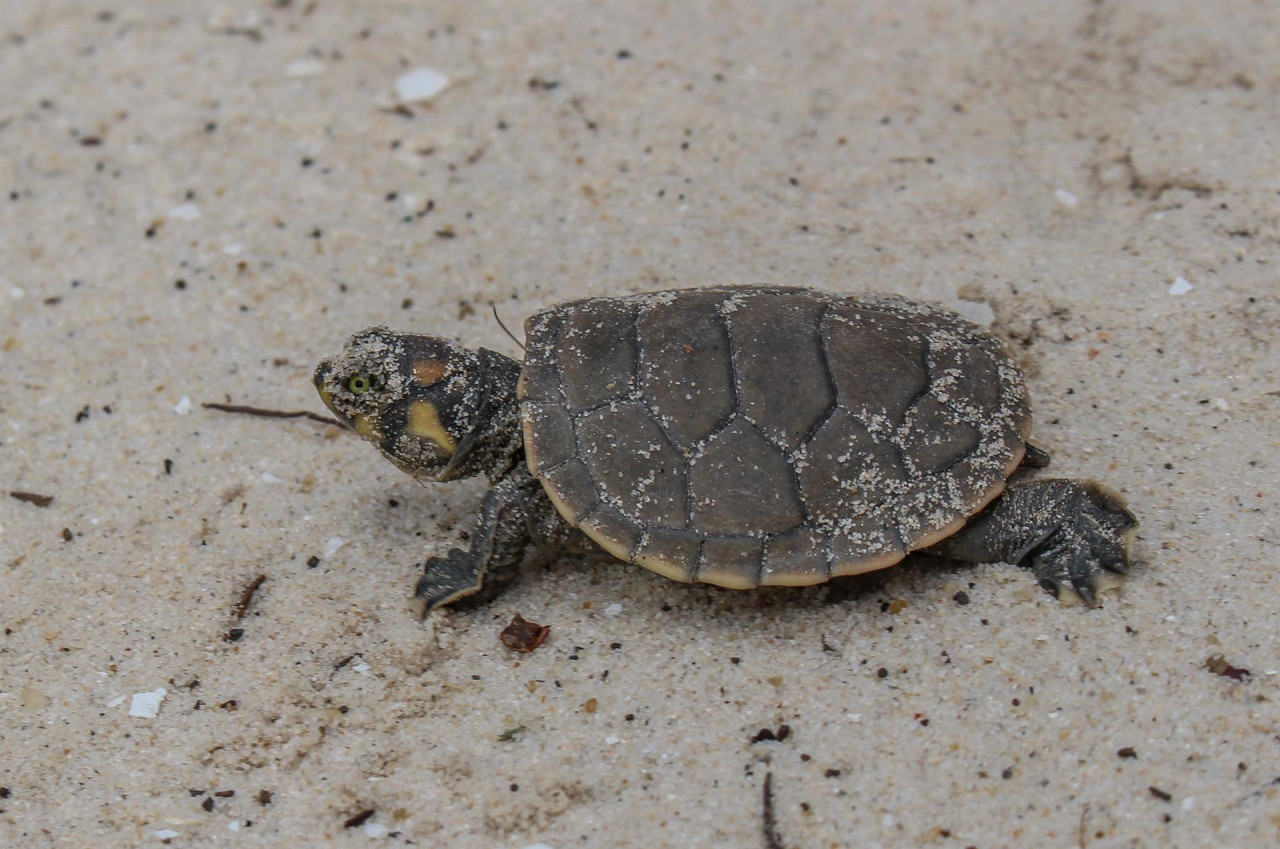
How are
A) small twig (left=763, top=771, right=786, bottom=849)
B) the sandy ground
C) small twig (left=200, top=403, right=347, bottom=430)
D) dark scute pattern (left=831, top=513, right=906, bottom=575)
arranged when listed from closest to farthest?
small twig (left=763, top=771, right=786, bottom=849)
the sandy ground
dark scute pattern (left=831, top=513, right=906, bottom=575)
small twig (left=200, top=403, right=347, bottom=430)

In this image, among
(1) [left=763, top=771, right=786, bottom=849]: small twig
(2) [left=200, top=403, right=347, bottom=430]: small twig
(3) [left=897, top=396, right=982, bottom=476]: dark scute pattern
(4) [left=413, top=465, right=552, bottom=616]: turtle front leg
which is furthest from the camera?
(2) [left=200, top=403, right=347, bottom=430]: small twig

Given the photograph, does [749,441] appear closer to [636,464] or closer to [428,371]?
[636,464]

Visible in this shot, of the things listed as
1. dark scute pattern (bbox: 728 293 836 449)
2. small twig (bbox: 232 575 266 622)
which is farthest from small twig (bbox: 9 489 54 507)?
dark scute pattern (bbox: 728 293 836 449)

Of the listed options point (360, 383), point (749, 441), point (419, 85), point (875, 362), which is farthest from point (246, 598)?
point (419, 85)

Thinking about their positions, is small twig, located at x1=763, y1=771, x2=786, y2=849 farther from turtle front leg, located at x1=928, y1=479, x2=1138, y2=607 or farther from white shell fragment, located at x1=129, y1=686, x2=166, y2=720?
white shell fragment, located at x1=129, y1=686, x2=166, y2=720

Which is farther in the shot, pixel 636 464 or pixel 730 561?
pixel 636 464

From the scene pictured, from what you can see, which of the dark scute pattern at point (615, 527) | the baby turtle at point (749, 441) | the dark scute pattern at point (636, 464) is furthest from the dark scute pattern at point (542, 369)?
the dark scute pattern at point (615, 527)
